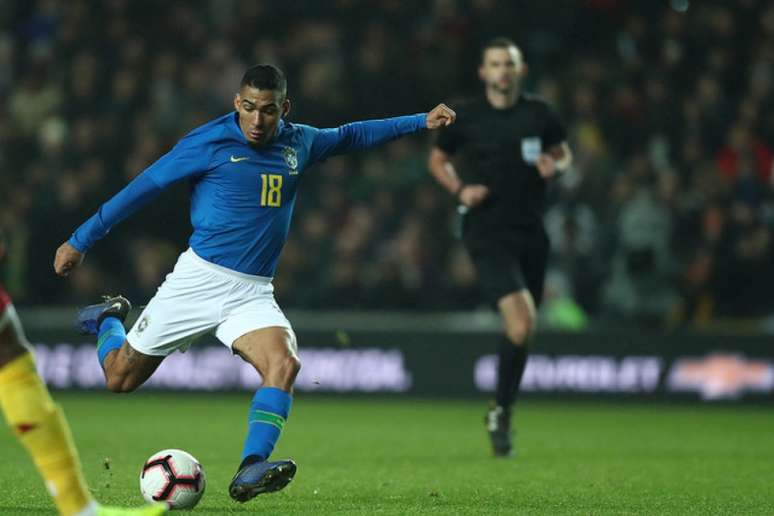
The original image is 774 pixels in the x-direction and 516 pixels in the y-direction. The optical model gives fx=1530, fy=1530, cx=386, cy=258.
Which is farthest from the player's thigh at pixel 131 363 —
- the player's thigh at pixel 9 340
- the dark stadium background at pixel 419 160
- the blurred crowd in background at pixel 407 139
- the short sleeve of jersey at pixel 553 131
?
the blurred crowd in background at pixel 407 139

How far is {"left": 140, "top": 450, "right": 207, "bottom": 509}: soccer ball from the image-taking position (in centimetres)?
650

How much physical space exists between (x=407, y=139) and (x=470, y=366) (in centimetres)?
292

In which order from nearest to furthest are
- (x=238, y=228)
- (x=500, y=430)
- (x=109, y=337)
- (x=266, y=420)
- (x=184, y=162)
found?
(x=266, y=420), (x=184, y=162), (x=238, y=228), (x=109, y=337), (x=500, y=430)

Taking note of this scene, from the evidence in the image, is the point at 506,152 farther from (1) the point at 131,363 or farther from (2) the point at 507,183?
(1) the point at 131,363

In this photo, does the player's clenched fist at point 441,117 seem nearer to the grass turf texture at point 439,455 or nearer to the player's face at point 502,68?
the grass turf texture at point 439,455

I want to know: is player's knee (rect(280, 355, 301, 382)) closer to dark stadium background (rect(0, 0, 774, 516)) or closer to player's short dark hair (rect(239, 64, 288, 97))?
player's short dark hair (rect(239, 64, 288, 97))

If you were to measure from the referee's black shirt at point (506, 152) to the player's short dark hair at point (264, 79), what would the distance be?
10.2 ft

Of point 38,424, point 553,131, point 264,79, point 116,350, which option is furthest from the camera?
point 553,131

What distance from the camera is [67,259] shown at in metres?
6.74

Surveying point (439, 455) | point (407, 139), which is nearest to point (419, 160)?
point (407, 139)

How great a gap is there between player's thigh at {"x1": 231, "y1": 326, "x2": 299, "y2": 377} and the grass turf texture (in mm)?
619

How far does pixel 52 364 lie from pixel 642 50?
706 cm

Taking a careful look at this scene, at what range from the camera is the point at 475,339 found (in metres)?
14.5

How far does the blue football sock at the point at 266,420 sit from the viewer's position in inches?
259
